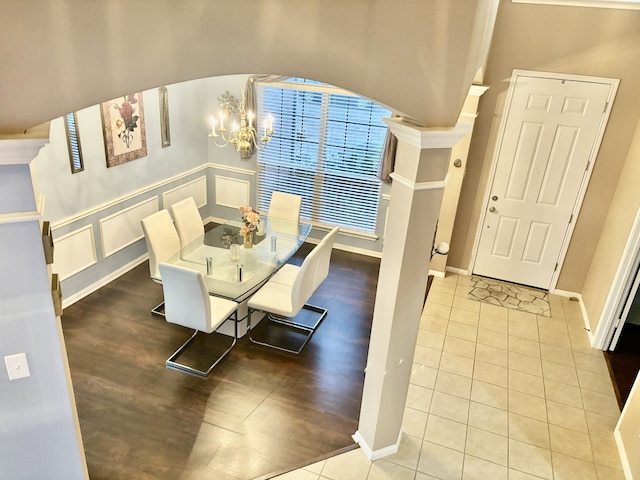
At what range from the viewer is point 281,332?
4.56m

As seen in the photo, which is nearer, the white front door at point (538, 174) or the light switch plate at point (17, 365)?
the light switch plate at point (17, 365)

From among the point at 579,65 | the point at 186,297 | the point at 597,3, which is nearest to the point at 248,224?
the point at 186,297

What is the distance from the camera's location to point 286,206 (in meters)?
5.58

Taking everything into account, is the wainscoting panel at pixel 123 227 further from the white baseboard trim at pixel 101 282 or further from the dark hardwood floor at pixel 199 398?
the dark hardwood floor at pixel 199 398

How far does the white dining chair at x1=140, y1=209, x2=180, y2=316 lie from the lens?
4.52 metres

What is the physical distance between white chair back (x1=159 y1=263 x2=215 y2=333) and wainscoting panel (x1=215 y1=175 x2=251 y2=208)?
304 centimetres

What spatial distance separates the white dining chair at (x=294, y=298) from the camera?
4.11m

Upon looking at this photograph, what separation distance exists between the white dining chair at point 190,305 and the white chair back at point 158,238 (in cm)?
73

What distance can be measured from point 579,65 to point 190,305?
14.3 ft

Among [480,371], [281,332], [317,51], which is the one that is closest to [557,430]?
[480,371]

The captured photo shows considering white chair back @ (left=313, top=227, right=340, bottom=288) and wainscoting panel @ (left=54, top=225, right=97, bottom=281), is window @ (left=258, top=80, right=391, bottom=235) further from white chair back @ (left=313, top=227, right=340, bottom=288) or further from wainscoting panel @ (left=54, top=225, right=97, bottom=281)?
wainscoting panel @ (left=54, top=225, right=97, bottom=281)

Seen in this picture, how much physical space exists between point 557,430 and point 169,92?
530cm

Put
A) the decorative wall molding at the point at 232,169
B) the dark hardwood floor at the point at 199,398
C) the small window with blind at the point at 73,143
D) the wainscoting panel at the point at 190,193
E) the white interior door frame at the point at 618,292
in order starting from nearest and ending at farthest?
the dark hardwood floor at the point at 199,398
the white interior door frame at the point at 618,292
the small window with blind at the point at 73,143
the wainscoting panel at the point at 190,193
the decorative wall molding at the point at 232,169

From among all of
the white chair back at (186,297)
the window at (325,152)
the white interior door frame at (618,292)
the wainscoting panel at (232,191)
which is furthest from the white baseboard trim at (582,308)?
the wainscoting panel at (232,191)
